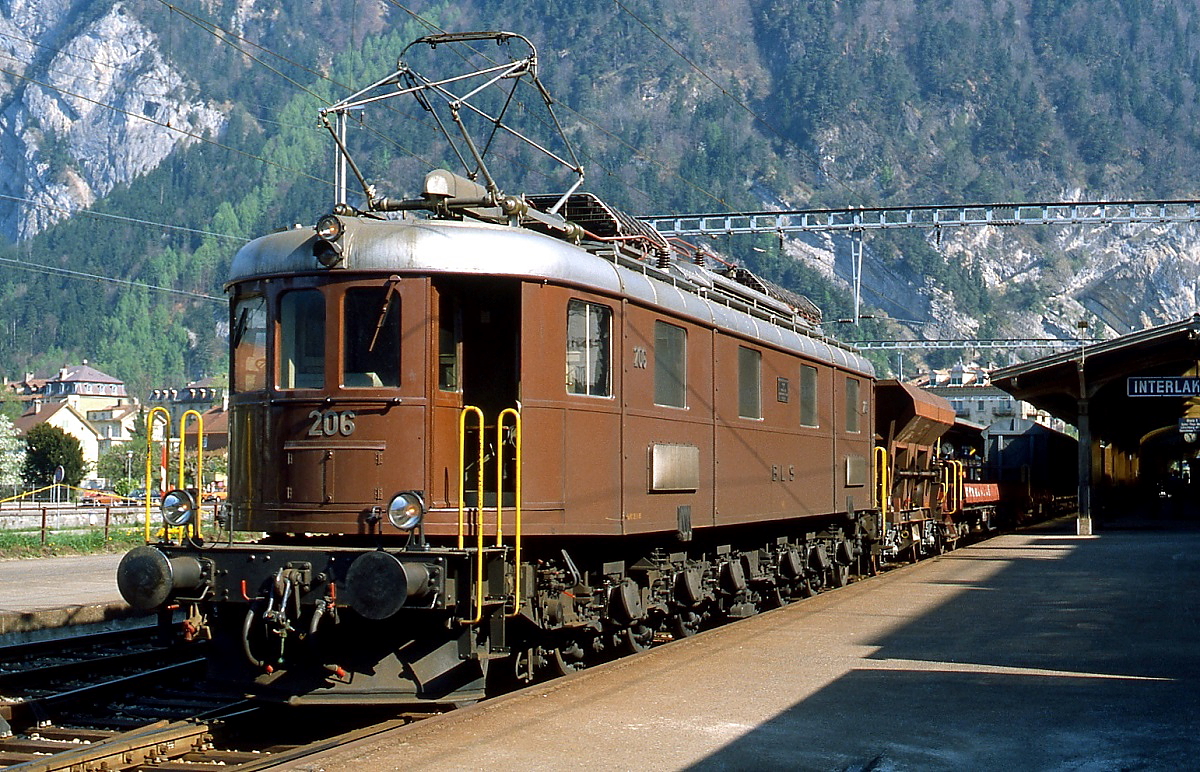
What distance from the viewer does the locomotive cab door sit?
960 cm

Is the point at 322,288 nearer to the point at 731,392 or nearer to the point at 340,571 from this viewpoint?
the point at 340,571

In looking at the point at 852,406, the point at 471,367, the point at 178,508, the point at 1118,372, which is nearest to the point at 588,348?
the point at 471,367

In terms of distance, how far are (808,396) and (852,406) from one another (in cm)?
267

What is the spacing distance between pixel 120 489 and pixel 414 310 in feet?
258

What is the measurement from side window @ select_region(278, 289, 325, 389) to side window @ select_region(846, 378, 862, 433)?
9.98 metres

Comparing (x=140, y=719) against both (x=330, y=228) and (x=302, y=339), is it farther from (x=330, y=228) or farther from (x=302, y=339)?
(x=330, y=228)

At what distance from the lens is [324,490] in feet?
31.1

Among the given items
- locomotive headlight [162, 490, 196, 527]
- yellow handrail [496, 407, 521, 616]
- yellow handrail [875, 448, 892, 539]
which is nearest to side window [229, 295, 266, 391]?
locomotive headlight [162, 490, 196, 527]

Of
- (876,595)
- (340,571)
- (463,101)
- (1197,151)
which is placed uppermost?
(1197,151)

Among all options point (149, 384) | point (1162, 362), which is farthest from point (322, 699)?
point (149, 384)

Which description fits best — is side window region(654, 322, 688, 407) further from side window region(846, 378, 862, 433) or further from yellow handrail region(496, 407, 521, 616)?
side window region(846, 378, 862, 433)

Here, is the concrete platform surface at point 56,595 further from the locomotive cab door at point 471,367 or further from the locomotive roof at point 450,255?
the locomotive cab door at point 471,367

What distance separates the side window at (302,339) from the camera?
9672 mm

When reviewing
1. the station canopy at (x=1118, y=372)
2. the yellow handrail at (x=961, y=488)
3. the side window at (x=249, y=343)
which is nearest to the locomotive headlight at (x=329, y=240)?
the side window at (x=249, y=343)
